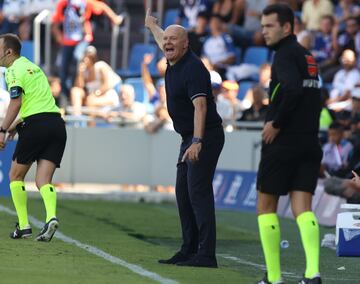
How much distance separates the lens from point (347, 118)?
19.0 meters

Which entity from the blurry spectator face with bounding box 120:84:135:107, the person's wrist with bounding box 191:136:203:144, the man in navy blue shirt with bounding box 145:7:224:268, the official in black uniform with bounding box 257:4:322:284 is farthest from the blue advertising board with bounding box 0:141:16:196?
the official in black uniform with bounding box 257:4:322:284

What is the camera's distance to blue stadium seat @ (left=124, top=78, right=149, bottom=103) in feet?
76.2

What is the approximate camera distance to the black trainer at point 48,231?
11586 millimetres

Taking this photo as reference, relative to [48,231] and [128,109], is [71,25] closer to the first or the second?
[128,109]

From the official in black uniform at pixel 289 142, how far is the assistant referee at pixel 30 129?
3.39m

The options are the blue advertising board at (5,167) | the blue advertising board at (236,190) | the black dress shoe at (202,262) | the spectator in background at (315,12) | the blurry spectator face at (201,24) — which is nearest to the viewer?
the black dress shoe at (202,262)

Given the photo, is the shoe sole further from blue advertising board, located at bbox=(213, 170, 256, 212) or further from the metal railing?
the metal railing

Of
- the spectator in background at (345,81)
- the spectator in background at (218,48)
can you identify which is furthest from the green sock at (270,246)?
the spectator in background at (218,48)

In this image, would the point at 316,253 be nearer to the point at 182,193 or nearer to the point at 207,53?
the point at 182,193

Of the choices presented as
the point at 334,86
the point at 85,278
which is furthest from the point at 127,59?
the point at 85,278

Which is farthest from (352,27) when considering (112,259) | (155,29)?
(112,259)

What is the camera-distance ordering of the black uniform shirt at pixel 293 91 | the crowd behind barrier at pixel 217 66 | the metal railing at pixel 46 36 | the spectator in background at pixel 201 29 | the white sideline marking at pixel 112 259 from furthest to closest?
the spectator in background at pixel 201 29
the metal railing at pixel 46 36
the crowd behind barrier at pixel 217 66
the white sideline marking at pixel 112 259
the black uniform shirt at pixel 293 91

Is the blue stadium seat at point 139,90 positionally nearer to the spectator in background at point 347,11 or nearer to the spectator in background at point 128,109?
the spectator in background at point 128,109

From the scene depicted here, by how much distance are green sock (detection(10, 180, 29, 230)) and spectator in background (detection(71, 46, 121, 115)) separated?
982 centimetres
